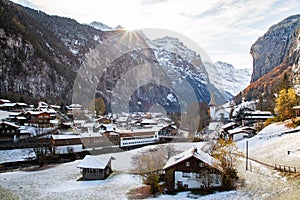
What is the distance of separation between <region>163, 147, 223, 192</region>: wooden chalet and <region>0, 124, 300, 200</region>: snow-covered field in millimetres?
1467

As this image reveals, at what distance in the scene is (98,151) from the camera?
48875 mm

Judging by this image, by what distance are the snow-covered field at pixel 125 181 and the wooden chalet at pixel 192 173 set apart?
57.7 inches

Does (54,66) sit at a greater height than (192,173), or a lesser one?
greater

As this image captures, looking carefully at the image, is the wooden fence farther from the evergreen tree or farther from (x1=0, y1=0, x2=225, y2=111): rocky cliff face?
(x1=0, y1=0, x2=225, y2=111): rocky cliff face

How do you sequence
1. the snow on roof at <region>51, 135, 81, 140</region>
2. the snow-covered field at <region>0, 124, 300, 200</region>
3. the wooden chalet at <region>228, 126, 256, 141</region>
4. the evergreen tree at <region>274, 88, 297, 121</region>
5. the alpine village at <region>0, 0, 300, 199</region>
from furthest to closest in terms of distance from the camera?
the wooden chalet at <region>228, 126, 256, 141</region> < the snow on roof at <region>51, 135, 81, 140</region> < the evergreen tree at <region>274, 88, 297, 121</region> < the alpine village at <region>0, 0, 300, 199</region> < the snow-covered field at <region>0, 124, 300, 200</region>

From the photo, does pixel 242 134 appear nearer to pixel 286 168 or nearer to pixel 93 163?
pixel 286 168

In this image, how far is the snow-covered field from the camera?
22531 millimetres

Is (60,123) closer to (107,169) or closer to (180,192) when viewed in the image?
(107,169)

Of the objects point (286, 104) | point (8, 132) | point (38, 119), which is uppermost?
point (286, 104)

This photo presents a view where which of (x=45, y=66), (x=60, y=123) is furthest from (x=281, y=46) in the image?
(x=60, y=123)

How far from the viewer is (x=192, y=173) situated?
25000 millimetres

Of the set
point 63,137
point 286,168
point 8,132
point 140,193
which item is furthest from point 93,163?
point 8,132

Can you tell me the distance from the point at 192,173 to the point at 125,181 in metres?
8.11

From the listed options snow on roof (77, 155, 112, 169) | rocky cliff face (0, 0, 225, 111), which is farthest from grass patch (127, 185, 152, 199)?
rocky cliff face (0, 0, 225, 111)
